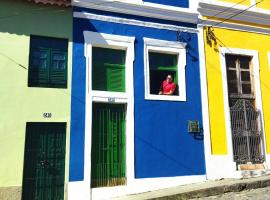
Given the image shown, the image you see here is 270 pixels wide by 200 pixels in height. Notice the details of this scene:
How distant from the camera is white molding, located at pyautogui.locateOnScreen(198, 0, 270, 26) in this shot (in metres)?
11.0

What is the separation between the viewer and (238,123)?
35.6ft

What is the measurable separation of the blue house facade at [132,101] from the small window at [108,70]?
0.03 metres

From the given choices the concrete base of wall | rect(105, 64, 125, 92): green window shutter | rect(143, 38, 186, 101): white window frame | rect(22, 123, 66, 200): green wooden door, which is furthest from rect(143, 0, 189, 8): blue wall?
the concrete base of wall

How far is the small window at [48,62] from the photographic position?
8.96 metres

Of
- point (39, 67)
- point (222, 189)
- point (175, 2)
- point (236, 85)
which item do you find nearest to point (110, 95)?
point (39, 67)

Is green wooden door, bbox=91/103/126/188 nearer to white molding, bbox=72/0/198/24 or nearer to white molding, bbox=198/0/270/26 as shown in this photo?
white molding, bbox=72/0/198/24

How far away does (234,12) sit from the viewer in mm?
11344

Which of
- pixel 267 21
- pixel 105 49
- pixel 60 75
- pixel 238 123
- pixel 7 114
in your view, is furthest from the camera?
pixel 267 21

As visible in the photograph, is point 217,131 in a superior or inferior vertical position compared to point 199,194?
superior

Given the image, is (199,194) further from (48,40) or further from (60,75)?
(48,40)

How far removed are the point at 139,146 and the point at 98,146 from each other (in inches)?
44.1

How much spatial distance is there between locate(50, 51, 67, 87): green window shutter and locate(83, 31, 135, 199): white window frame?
60 centimetres

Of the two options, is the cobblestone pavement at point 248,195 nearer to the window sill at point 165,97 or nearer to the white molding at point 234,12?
the window sill at point 165,97

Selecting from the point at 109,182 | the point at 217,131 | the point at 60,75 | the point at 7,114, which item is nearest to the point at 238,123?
the point at 217,131
